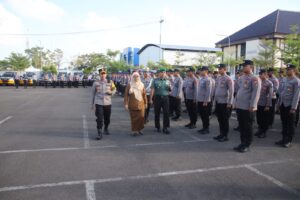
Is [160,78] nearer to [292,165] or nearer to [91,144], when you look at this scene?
[91,144]

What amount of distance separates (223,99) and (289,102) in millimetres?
1639

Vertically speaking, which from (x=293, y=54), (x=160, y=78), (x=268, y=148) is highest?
(x=293, y=54)

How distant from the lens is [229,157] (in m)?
6.24

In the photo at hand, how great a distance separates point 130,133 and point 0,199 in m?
4.87

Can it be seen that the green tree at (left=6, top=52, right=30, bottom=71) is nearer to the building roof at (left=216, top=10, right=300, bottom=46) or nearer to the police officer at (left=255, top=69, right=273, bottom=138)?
the building roof at (left=216, top=10, right=300, bottom=46)

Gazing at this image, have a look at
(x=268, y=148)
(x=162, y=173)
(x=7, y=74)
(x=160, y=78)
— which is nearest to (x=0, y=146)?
(x=162, y=173)

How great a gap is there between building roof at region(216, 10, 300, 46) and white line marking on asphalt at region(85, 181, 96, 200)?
35328 mm

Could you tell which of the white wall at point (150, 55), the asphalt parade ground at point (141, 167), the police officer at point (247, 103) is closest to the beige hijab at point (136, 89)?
the asphalt parade ground at point (141, 167)

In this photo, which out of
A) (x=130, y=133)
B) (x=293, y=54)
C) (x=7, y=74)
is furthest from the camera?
(x=7, y=74)

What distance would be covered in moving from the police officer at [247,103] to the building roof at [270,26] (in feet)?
104

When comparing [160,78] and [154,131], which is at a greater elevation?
[160,78]

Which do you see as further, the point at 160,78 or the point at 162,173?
the point at 160,78

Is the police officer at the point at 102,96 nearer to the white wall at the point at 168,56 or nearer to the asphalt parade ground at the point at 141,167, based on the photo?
the asphalt parade ground at the point at 141,167

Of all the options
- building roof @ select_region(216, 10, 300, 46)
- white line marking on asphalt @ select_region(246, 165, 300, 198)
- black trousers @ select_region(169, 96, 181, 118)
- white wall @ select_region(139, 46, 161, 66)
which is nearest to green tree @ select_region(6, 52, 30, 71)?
white wall @ select_region(139, 46, 161, 66)
